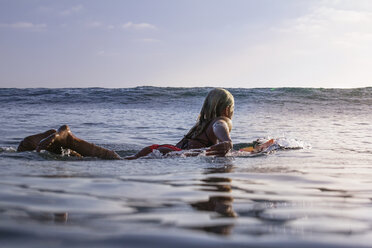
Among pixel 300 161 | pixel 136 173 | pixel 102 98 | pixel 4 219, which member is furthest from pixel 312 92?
pixel 4 219

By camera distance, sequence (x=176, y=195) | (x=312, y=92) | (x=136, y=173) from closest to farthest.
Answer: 1. (x=176, y=195)
2. (x=136, y=173)
3. (x=312, y=92)

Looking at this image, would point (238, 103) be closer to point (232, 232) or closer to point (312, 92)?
point (312, 92)

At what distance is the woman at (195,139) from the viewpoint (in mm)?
4277

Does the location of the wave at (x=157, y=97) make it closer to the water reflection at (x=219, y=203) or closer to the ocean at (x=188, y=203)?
the ocean at (x=188, y=203)

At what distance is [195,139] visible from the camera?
5.11 meters

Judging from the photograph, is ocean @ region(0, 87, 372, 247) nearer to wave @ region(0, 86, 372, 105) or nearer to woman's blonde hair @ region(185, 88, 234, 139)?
woman's blonde hair @ region(185, 88, 234, 139)

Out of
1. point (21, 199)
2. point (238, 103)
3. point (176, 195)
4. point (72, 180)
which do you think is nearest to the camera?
point (21, 199)

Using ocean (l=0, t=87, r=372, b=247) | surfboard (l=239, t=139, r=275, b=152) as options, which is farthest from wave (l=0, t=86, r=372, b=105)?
ocean (l=0, t=87, r=372, b=247)

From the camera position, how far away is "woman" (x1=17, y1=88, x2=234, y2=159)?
428 centimetres

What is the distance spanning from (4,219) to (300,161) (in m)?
3.35

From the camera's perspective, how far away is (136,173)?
3055 millimetres

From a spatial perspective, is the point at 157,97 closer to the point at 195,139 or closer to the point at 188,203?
the point at 195,139

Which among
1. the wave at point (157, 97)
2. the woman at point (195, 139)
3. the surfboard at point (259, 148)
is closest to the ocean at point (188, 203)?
the woman at point (195, 139)

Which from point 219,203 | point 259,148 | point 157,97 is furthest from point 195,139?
point 157,97
